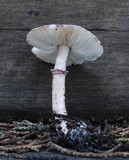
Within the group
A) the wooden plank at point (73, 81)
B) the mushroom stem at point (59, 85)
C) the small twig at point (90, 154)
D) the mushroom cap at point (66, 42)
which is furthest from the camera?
the wooden plank at point (73, 81)

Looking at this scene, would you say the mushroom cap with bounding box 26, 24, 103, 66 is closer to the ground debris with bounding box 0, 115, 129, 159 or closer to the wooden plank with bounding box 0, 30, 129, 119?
the wooden plank with bounding box 0, 30, 129, 119

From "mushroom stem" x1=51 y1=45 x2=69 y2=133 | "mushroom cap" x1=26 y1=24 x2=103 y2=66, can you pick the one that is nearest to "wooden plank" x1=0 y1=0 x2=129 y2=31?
"mushroom cap" x1=26 y1=24 x2=103 y2=66

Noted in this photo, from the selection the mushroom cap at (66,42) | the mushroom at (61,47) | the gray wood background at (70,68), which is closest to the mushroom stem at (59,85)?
the mushroom at (61,47)

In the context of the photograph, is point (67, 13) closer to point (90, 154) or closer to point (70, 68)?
point (70, 68)

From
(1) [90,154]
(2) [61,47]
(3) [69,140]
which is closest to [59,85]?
(2) [61,47]

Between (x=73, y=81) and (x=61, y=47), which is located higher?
(x=61, y=47)

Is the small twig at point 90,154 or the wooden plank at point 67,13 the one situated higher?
→ the wooden plank at point 67,13

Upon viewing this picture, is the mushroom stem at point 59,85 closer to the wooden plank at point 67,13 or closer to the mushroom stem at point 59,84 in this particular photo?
the mushroom stem at point 59,84
